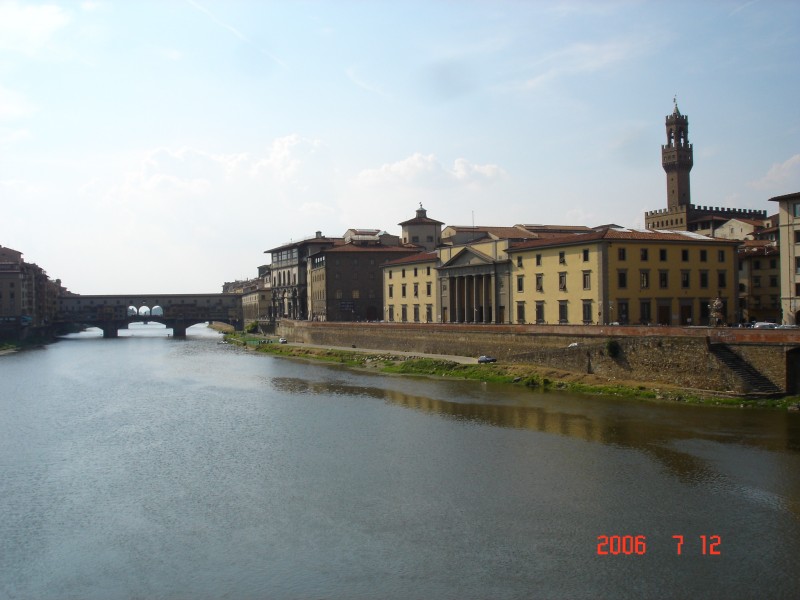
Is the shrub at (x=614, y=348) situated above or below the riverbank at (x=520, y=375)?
above

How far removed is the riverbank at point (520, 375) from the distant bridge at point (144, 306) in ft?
269

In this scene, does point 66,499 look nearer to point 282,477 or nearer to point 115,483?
point 115,483

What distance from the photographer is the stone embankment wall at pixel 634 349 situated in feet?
135

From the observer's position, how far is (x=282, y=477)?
29.9 m

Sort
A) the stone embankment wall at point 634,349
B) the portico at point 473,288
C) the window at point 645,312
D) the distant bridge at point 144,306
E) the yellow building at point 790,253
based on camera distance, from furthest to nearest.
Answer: the distant bridge at point 144,306, the portico at point 473,288, the window at point 645,312, the yellow building at point 790,253, the stone embankment wall at point 634,349

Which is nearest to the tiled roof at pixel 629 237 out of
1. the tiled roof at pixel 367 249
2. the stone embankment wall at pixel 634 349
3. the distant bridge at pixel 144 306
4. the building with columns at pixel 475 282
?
the building with columns at pixel 475 282

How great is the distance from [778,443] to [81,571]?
27.5 metres

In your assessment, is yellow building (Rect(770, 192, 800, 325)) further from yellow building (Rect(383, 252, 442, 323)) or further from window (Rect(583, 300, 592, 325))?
yellow building (Rect(383, 252, 442, 323))

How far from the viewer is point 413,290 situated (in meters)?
90.4

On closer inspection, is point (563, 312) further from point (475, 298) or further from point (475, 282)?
point (475, 282)

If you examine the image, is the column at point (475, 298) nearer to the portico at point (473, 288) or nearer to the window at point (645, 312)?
the portico at point (473, 288)

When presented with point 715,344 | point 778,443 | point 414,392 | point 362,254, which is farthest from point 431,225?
point 778,443
